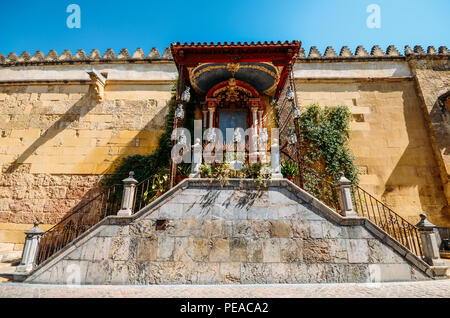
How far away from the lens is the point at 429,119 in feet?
29.3

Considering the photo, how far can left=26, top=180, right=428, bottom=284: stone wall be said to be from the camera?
15.1ft

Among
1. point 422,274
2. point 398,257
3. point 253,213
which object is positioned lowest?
point 422,274

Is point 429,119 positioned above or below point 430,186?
above

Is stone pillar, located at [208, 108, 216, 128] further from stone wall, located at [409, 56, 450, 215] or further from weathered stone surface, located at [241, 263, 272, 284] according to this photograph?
stone wall, located at [409, 56, 450, 215]

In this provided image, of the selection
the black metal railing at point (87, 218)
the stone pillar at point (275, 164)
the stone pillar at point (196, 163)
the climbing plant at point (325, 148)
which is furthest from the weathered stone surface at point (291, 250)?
the black metal railing at point (87, 218)

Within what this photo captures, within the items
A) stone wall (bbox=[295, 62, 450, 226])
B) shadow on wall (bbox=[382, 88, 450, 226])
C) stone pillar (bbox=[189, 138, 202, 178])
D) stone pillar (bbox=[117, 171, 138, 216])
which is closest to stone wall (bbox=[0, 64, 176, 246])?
stone pillar (bbox=[189, 138, 202, 178])

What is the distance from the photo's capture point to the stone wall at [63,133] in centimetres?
854

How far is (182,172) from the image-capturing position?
6.83m

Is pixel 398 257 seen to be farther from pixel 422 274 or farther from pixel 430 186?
pixel 430 186

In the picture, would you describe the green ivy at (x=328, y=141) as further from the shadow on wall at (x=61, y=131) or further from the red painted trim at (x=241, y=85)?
the shadow on wall at (x=61, y=131)

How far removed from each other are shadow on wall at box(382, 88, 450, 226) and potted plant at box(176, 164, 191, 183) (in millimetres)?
7262
